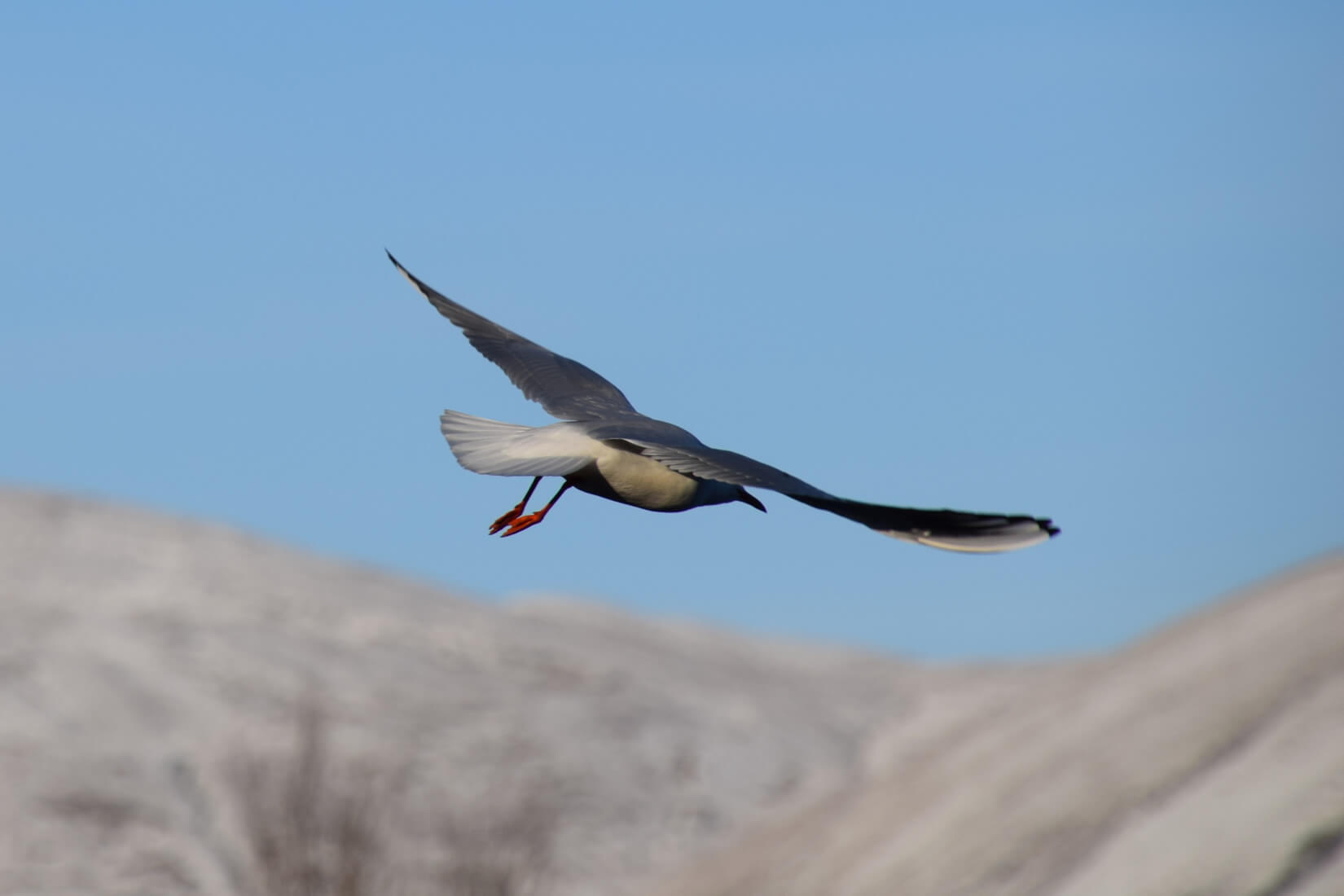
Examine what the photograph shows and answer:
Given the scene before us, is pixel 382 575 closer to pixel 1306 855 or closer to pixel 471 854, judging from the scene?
pixel 471 854

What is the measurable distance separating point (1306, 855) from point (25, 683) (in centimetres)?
2886

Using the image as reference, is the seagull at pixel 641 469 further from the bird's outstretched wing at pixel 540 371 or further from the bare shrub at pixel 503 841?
the bare shrub at pixel 503 841

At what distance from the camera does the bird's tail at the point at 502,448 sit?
8234 millimetres

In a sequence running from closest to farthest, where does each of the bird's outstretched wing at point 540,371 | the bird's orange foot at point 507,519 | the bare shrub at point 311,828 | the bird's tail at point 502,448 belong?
1. the bird's tail at point 502,448
2. the bird's orange foot at point 507,519
3. the bird's outstretched wing at point 540,371
4. the bare shrub at point 311,828

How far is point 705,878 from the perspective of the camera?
128 ft

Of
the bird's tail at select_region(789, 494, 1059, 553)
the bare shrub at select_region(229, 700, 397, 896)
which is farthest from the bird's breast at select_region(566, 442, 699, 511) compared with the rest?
the bare shrub at select_region(229, 700, 397, 896)

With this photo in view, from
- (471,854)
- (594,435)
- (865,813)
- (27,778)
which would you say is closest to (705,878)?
(865,813)

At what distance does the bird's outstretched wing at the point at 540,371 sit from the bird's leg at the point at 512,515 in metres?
0.43

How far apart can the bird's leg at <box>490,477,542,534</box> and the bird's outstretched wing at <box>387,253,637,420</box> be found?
1.41ft

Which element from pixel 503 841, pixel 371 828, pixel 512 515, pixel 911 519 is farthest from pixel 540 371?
pixel 503 841

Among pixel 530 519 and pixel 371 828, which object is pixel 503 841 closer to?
pixel 371 828

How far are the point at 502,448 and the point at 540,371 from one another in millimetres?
1813

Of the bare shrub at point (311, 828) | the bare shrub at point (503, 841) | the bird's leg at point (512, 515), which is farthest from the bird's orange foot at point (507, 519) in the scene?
the bare shrub at point (503, 841)

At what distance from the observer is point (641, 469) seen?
8398 millimetres
